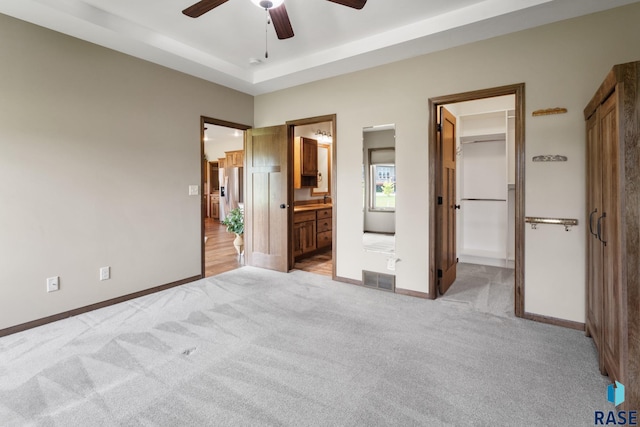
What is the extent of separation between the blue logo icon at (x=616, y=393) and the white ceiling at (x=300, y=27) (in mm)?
2703

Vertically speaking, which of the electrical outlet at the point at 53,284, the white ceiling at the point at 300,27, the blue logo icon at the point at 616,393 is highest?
the white ceiling at the point at 300,27

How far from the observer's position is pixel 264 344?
7.97 ft

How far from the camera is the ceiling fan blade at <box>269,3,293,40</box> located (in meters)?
2.23

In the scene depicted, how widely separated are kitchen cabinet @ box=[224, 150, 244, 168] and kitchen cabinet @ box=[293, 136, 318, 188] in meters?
3.33

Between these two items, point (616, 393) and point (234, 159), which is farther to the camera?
point (234, 159)

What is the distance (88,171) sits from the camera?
121 inches

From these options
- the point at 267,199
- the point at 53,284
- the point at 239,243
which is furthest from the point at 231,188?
the point at 53,284

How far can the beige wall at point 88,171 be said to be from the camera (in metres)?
2.65

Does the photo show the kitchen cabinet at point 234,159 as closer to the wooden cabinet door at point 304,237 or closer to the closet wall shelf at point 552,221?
the wooden cabinet door at point 304,237

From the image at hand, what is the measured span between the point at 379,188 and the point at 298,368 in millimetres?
2335

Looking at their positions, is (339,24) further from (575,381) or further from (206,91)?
(575,381)

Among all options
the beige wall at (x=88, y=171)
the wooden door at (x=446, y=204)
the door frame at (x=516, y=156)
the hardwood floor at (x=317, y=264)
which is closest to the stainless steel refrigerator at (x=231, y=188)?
the hardwood floor at (x=317, y=264)

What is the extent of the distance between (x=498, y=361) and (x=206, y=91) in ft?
14.2

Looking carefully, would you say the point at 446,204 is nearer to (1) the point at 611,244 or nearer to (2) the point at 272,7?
(1) the point at 611,244
